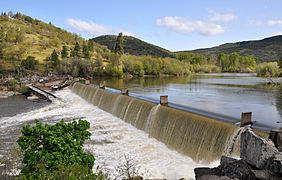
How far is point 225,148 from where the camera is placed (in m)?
7.80

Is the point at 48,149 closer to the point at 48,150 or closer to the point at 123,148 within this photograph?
the point at 48,150

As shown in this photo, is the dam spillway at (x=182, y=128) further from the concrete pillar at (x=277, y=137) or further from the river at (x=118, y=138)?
the concrete pillar at (x=277, y=137)

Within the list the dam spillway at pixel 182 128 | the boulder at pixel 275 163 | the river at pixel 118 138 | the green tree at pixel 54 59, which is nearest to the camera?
the boulder at pixel 275 163

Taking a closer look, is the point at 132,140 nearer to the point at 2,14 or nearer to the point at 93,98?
the point at 93,98

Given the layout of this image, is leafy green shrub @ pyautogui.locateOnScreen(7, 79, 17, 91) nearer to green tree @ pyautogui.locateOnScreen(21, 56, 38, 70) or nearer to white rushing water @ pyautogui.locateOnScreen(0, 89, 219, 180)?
white rushing water @ pyautogui.locateOnScreen(0, 89, 219, 180)

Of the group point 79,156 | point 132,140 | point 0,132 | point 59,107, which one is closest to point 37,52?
point 59,107

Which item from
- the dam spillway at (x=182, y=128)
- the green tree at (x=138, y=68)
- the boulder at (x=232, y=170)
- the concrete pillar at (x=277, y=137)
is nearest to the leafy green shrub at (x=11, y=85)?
the dam spillway at (x=182, y=128)

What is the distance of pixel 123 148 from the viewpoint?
10.5m

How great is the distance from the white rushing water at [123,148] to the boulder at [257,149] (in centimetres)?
262

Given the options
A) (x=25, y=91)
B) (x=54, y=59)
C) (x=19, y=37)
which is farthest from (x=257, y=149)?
(x=19, y=37)

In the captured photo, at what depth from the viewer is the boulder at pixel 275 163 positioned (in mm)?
3979

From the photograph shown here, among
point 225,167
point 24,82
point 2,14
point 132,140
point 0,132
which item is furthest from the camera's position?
point 2,14

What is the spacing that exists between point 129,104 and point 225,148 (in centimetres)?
866

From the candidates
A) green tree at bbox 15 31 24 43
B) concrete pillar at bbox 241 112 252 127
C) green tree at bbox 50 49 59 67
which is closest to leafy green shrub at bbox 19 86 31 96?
concrete pillar at bbox 241 112 252 127
